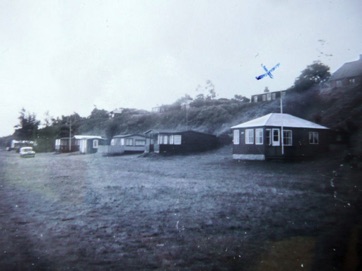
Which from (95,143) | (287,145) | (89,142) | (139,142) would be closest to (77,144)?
(89,142)

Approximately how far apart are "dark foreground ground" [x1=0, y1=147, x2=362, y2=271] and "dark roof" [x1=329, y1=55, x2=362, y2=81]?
1857 millimetres

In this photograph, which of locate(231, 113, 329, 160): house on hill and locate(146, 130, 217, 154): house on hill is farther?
locate(231, 113, 329, 160): house on hill

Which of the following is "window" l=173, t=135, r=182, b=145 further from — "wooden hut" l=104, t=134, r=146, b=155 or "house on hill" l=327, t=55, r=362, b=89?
"house on hill" l=327, t=55, r=362, b=89

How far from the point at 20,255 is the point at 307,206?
391 cm

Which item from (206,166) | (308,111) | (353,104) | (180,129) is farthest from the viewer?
(308,111)

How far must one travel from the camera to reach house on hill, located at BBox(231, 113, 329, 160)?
7.97 m

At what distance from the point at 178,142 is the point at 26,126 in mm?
2845

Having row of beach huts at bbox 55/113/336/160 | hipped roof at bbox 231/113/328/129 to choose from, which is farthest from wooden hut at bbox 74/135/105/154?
hipped roof at bbox 231/113/328/129

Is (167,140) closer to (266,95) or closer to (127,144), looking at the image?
(127,144)

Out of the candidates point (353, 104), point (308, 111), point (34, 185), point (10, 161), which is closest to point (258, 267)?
point (34, 185)

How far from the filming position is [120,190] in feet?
14.0

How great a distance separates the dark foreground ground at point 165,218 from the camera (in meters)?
2.75

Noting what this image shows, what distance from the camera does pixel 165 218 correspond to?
3520mm

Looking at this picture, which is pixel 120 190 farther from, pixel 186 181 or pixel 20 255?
pixel 20 255
